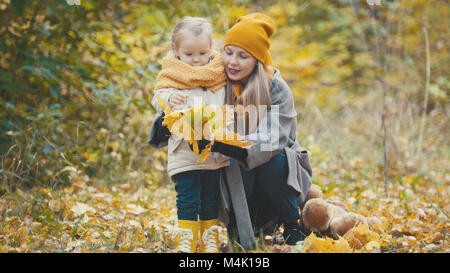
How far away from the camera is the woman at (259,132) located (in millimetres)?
2244

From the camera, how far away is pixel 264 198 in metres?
2.46

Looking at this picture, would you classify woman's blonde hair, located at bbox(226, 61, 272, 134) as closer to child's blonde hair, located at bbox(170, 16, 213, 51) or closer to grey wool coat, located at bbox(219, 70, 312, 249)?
grey wool coat, located at bbox(219, 70, 312, 249)

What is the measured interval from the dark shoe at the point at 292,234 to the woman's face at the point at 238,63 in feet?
2.65

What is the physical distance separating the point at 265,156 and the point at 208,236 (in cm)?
48

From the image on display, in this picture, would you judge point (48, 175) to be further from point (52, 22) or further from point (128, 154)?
point (52, 22)

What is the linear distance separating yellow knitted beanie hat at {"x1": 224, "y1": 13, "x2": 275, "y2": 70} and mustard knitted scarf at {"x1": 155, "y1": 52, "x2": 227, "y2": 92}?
0.46ft

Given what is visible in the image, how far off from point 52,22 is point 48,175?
3.63 feet

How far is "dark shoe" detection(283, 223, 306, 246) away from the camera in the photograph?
7.68 feet

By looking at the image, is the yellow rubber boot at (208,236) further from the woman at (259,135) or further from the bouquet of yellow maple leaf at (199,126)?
the bouquet of yellow maple leaf at (199,126)

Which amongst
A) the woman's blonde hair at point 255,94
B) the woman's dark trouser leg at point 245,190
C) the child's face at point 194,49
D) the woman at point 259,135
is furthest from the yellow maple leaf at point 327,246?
the child's face at point 194,49

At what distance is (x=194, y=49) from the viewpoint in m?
2.27

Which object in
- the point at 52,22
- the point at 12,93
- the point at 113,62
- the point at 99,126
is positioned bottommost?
the point at 99,126

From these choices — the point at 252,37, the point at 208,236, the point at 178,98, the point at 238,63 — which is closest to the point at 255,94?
the point at 238,63
